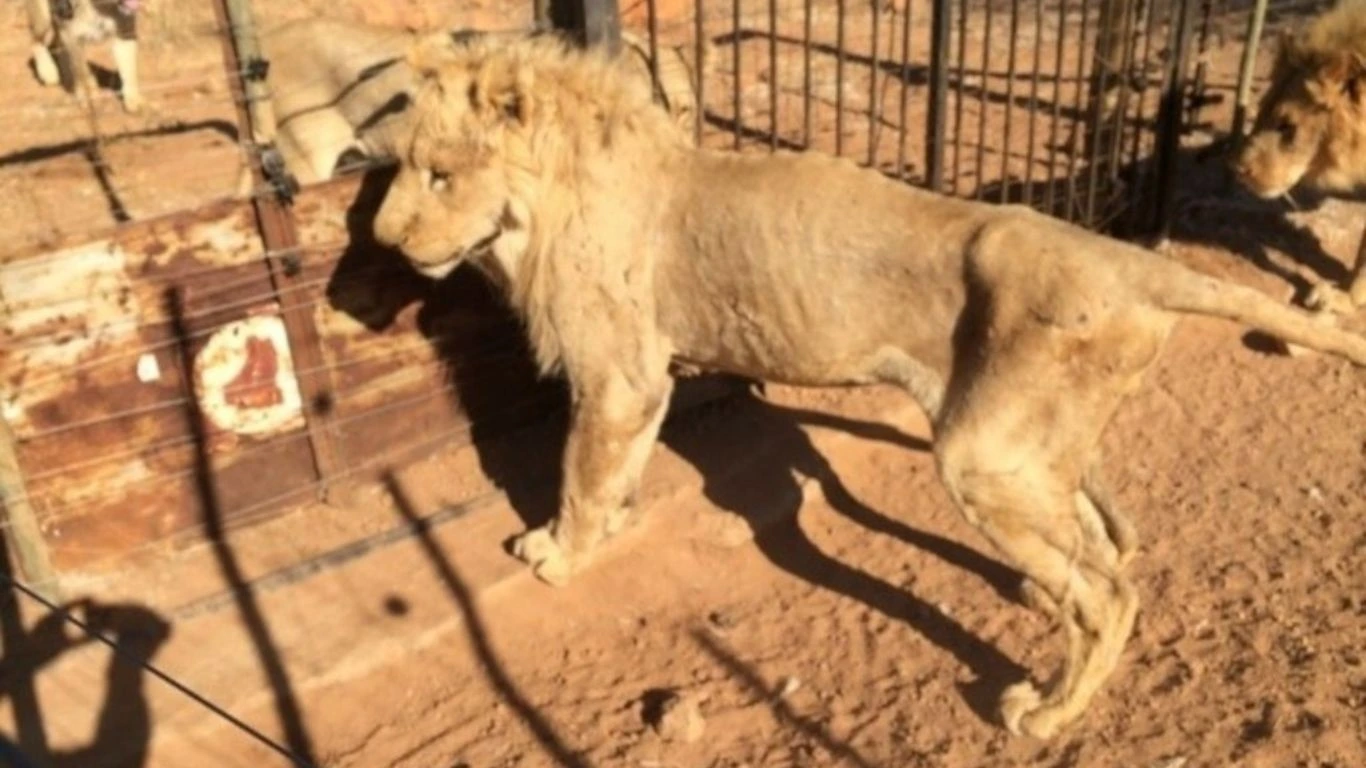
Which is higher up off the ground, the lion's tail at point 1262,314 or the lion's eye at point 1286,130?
the lion's tail at point 1262,314

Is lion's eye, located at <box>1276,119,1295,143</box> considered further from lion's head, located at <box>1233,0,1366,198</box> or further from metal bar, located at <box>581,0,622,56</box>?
metal bar, located at <box>581,0,622,56</box>

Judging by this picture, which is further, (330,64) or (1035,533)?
(330,64)

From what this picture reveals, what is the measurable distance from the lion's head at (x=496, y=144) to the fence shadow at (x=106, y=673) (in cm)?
188

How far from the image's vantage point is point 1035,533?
4.57 metres

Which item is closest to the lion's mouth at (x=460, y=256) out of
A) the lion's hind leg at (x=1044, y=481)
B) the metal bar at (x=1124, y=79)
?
the lion's hind leg at (x=1044, y=481)

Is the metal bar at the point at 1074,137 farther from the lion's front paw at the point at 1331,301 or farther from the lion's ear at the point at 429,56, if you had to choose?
the lion's ear at the point at 429,56

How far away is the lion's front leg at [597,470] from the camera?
5219mm

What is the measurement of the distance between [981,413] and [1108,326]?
506 millimetres

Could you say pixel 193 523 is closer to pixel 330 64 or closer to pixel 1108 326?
pixel 330 64

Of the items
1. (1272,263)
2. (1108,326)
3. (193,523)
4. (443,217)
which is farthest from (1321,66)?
(193,523)

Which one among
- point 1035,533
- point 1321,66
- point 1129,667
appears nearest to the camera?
point 1035,533

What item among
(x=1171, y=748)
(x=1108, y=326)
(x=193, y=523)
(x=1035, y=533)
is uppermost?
(x=1108, y=326)

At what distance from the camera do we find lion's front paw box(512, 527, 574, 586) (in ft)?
18.3

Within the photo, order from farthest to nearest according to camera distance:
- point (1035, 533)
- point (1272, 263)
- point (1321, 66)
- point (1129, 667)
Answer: point (1272, 263) < point (1321, 66) < point (1129, 667) < point (1035, 533)
